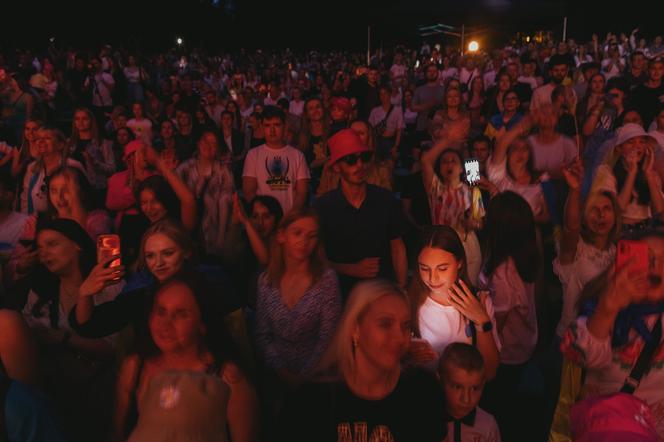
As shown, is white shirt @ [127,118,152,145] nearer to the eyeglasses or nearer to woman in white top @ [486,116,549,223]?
woman in white top @ [486,116,549,223]

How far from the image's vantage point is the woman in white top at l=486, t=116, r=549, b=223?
15.9ft

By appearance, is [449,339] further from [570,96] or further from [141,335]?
[570,96]

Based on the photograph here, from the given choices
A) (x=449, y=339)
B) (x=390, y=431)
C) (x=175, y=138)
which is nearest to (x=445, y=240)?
(x=449, y=339)

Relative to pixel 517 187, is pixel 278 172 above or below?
above

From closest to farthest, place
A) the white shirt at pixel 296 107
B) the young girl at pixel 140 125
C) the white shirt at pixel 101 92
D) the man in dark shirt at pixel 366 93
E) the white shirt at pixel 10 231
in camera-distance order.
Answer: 1. the white shirt at pixel 10 231
2. the young girl at pixel 140 125
3. the white shirt at pixel 296 107
4. the man in dark shirt at pixel 366 93
5. the white shirt at pixel 101 92

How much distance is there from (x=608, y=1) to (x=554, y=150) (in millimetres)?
27140

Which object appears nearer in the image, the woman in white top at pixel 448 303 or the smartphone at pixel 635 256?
the smartphone at pixel 635 256

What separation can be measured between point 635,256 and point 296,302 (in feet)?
5.25

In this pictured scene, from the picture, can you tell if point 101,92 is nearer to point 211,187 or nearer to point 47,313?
point 211,187

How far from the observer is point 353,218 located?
152 inches

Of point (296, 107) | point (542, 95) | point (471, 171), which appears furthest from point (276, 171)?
point (296, 107)

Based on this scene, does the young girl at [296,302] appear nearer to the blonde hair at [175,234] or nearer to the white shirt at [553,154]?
the blonde hair at [175,234]

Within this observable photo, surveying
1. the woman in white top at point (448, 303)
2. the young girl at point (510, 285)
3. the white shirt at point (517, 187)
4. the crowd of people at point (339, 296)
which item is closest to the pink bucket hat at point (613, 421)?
the crowd of people at point (339, 296)

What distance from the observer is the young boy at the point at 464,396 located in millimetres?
2680
